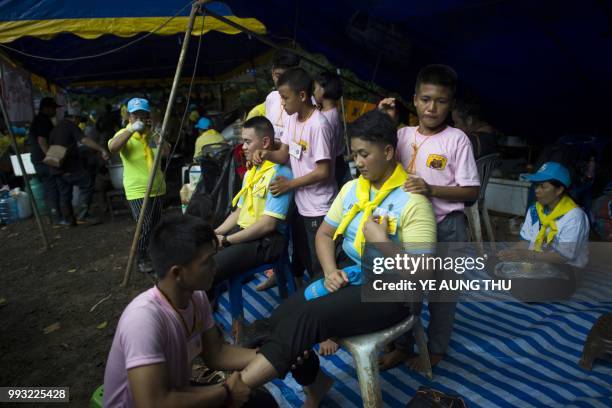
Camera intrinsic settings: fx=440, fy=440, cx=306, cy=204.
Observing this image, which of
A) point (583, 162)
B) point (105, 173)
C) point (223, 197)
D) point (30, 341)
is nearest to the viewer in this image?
point (30, 341)

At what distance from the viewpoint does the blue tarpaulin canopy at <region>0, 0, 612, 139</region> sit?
11.0 feet

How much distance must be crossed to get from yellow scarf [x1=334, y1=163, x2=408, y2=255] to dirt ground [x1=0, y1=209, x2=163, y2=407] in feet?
6.17

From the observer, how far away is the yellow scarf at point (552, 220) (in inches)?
125

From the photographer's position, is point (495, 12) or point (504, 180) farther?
point (504, 180)

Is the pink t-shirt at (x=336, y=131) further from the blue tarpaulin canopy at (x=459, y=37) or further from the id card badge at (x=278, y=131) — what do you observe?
the blue tarpaulin canopy at (x=459, y=37)

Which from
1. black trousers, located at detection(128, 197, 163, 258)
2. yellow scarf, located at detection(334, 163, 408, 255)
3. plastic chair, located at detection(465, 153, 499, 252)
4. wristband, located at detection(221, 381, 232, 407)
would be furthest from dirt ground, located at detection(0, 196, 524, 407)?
yellow scarf, located at detection(334, 163, 408, 255)

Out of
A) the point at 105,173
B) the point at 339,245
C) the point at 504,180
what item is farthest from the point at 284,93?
the point at 105,173

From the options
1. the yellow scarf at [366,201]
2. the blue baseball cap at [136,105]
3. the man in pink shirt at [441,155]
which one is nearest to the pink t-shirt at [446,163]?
the man in pink shirt at [441,155]

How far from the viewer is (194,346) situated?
5.59 feet

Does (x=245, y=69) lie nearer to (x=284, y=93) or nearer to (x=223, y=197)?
(x=223, y=197)

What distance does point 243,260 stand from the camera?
283 cm

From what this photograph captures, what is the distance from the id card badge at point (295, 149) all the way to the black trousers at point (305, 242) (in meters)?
0.45

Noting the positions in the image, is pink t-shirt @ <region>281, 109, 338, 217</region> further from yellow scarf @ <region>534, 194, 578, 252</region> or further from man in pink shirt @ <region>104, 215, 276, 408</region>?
yellow scarf @ <region>534, 194, 578, 252</region>

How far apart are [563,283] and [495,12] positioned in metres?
2.13
